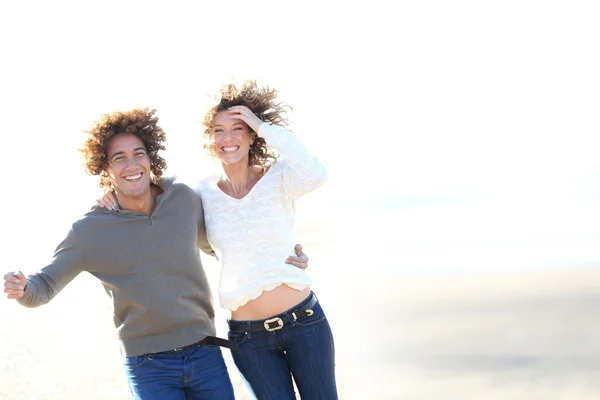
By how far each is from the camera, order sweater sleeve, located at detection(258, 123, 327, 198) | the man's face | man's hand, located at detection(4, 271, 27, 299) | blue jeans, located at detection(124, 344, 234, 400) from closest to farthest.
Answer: man's hand, located at detection(4, 271, 27, 299)
blue jeans, located at detection(124, 344, 234, 400)
the man's face
sweater sleeve, located at detection(258, 123, 327, 198)

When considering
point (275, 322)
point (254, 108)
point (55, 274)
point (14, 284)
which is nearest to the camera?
point (14, 284)

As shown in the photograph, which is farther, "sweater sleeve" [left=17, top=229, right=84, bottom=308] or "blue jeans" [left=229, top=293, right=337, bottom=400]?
"blue jeans" [left=229, top=293, right=337, bottom=400]

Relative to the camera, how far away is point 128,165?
312 centimetres

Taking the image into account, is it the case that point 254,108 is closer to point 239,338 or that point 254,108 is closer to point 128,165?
point 128,165

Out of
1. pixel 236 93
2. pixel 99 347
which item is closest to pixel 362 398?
pixel 99 347

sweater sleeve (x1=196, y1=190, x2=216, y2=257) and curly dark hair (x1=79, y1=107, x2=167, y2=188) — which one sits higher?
curly dark hair (x1=79, y1=107, x2=167, y2=188)

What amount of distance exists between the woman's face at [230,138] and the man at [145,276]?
30cm

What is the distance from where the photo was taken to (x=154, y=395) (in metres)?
2.95

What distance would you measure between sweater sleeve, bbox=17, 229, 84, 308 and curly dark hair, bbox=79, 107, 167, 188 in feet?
1.08

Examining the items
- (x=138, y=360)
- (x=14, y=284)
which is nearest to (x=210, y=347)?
(x=138, y=360)

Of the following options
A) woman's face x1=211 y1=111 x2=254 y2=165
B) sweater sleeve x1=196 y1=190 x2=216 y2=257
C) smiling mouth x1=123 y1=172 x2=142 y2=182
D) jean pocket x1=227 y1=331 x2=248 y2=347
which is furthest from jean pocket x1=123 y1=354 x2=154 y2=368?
woman's face x1=211 y1=111 x2=254 y2=165

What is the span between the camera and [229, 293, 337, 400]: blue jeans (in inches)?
120

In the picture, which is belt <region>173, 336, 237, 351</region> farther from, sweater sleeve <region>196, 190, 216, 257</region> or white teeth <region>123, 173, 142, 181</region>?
white teeth <region>123, 173, 142, 181</region>

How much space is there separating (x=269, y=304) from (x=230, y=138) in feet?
2.30
